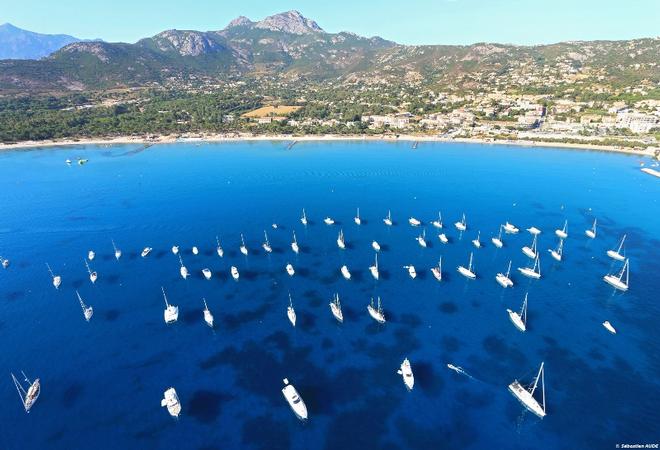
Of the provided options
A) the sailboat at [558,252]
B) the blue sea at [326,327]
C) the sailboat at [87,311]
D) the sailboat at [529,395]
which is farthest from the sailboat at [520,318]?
the sailboat at [87,311]

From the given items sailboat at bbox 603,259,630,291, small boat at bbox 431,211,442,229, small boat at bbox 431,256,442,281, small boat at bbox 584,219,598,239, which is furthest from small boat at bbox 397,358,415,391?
small boat at bbox 584,219,598,239

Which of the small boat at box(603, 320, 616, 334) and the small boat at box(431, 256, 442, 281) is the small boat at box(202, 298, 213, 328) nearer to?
the small boat at box(431, 256, 442, 281)

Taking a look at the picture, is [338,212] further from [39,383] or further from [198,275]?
[39,383]

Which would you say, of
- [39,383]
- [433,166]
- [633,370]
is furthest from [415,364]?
[433,166]

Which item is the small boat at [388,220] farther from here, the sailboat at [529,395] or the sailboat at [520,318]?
the sailboat at [529,395]

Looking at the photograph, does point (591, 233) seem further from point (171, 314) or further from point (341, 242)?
point (171, 314)

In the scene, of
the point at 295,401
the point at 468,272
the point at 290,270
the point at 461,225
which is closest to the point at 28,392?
the point at 295,401
